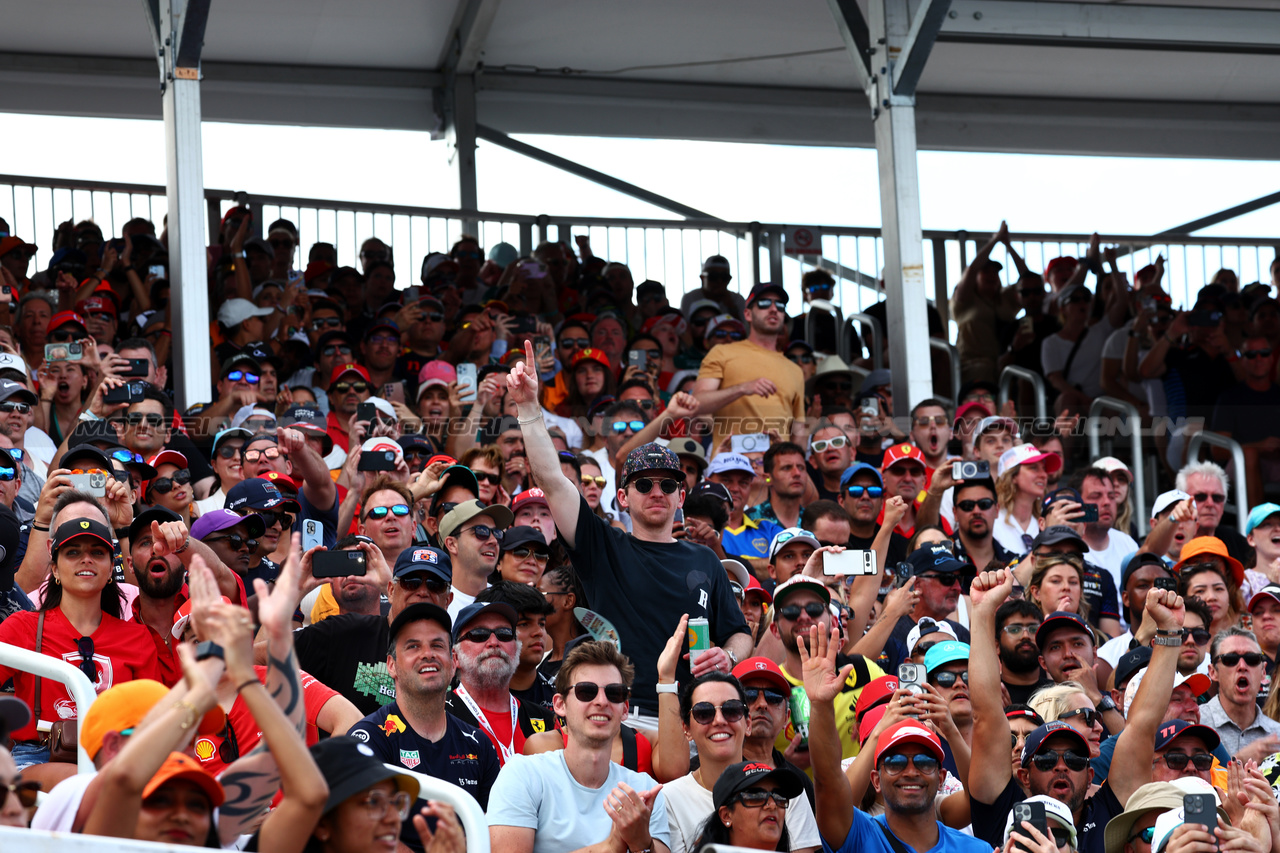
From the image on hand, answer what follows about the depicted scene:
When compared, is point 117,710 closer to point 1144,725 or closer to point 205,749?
point 205,749

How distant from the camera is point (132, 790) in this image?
3297mm

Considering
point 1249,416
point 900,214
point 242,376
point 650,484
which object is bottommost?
point 650,484

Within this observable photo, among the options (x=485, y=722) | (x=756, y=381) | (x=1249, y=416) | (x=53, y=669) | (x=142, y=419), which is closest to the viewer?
(x=53, y=669)

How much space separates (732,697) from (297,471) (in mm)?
3245

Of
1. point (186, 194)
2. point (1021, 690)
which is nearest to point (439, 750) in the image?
point (1021, 690)

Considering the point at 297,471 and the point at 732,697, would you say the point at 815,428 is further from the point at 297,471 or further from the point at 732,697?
the point at 732,697

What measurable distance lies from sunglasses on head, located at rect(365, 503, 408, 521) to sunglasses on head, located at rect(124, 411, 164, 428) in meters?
1.50

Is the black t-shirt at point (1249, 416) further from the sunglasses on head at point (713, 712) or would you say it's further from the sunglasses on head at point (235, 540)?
the sunglasses on head at point (235, 540)

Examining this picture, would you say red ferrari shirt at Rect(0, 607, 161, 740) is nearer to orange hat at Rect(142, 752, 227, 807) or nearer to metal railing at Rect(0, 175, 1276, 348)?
orange hat at Rect(142, 752, 227, 807)

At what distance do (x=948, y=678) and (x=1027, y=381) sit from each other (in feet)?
22.9

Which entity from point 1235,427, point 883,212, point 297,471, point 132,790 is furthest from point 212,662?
point 1235,427

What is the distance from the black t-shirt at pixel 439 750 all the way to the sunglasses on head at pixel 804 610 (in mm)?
1426

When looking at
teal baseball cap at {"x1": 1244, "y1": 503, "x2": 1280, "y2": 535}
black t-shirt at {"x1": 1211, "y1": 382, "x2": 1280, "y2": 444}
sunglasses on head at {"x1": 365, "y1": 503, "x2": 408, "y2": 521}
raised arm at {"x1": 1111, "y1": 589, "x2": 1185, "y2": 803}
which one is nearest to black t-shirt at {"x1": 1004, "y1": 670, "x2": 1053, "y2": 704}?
raised arm at {"x1": 1111, "y1": 589, "x2": 1185, "y2": 803}

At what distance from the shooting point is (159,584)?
19.9ft
